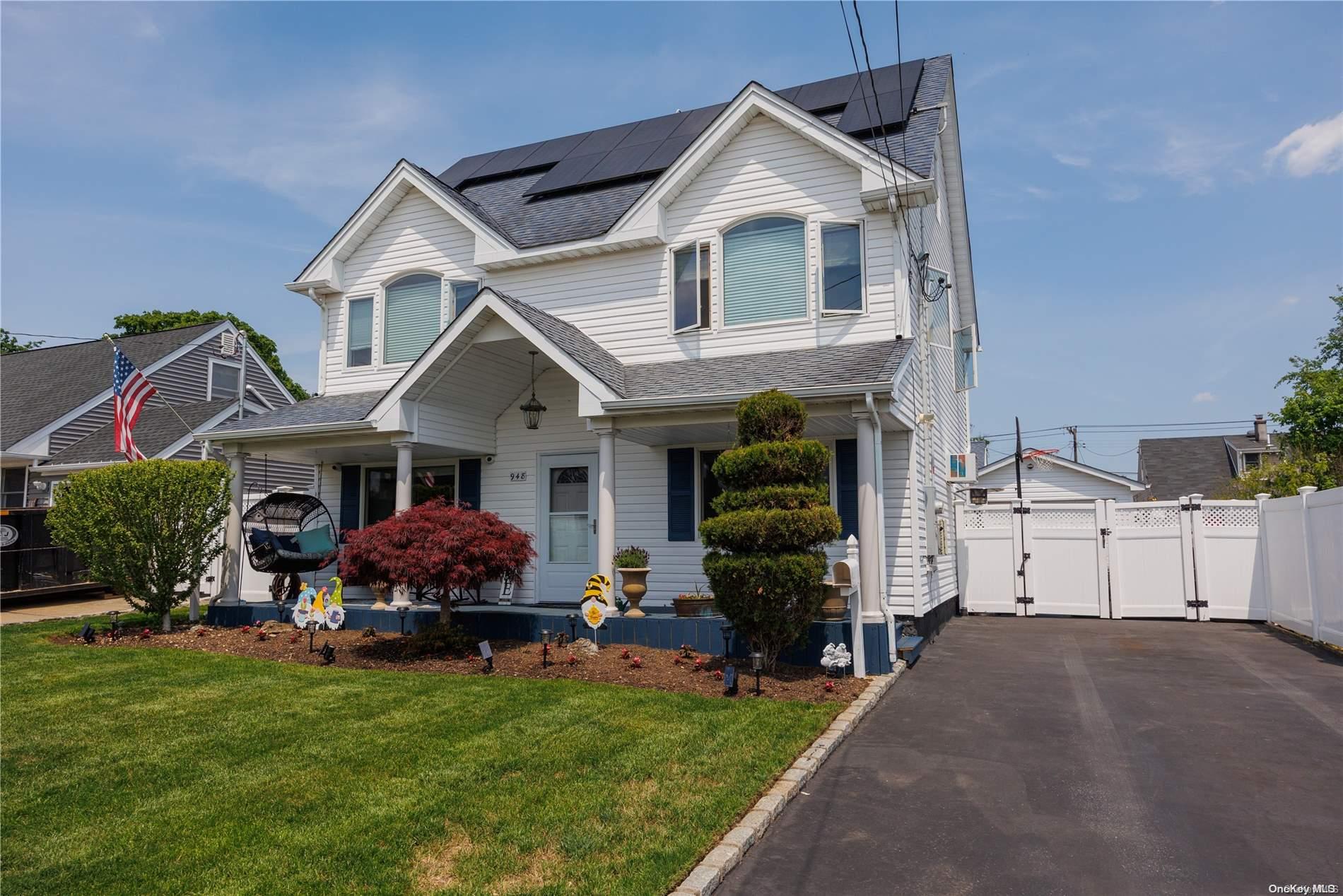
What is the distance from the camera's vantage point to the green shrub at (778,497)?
8.06 meters

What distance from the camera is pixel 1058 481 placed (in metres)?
32.6

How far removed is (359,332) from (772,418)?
9279 millimetres

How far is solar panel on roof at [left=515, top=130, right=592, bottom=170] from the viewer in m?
16.9

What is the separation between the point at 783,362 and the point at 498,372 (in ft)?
14.8

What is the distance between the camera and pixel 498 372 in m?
12.5

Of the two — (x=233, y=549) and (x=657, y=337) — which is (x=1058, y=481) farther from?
(x=233, y=549)

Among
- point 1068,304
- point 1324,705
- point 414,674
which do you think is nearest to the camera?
point 1324,705

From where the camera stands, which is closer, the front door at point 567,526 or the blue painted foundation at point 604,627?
the blue painted foundation at point 604,627

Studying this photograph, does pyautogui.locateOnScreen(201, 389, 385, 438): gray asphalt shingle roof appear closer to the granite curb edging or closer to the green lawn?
the green lawn

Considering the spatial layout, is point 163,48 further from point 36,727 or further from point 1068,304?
point 1068,304

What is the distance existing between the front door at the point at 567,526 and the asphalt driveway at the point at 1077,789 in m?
5.63

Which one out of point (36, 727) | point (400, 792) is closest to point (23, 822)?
point (400, 792)

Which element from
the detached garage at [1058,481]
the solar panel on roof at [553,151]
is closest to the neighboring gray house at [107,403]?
the solar panel on roof at [553,151]

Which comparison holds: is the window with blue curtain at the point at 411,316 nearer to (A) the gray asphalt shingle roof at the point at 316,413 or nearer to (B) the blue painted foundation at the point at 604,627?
(A) the gray asphalt shingle roof at the point at 316,413
